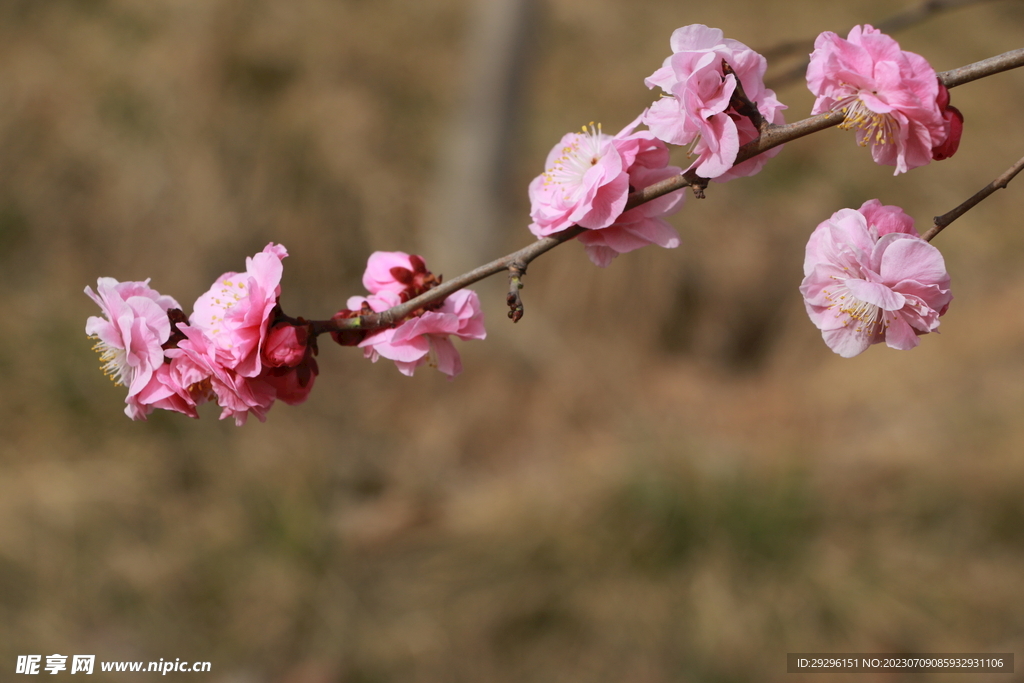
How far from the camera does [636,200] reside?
0.49 m

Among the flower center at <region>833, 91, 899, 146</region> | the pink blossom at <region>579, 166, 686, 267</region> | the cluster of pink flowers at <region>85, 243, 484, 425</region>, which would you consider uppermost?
the flower center at <region>833, 91, 899, 146</region>

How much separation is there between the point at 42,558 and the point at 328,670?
0.81 metres

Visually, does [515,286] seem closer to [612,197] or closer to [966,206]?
[612,197]

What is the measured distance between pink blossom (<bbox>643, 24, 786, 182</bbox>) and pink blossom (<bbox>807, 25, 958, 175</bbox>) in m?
0.04

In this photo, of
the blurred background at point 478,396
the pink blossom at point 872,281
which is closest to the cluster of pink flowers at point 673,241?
the pink blossom at point 872,281

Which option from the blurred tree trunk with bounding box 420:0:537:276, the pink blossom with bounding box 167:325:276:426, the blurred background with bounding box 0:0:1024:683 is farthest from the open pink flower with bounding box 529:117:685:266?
the blurred tree trunk with bounding box 420:0:537:276

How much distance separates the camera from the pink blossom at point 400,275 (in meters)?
0.56

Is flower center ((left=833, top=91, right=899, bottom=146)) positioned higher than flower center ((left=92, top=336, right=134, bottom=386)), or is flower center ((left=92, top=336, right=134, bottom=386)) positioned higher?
flower center ((left=833, top=91, right=899, bottom=146))

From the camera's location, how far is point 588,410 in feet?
7.89

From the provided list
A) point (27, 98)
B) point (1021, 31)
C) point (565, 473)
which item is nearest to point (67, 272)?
point (27, 98)

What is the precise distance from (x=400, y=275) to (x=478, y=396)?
192 centimetres

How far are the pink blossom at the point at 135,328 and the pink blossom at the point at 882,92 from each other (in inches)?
18.4

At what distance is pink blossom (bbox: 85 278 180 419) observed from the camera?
504mm

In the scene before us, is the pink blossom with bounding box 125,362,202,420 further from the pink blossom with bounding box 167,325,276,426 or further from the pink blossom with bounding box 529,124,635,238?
the pink blossom with bounding box 529,124,635,238
